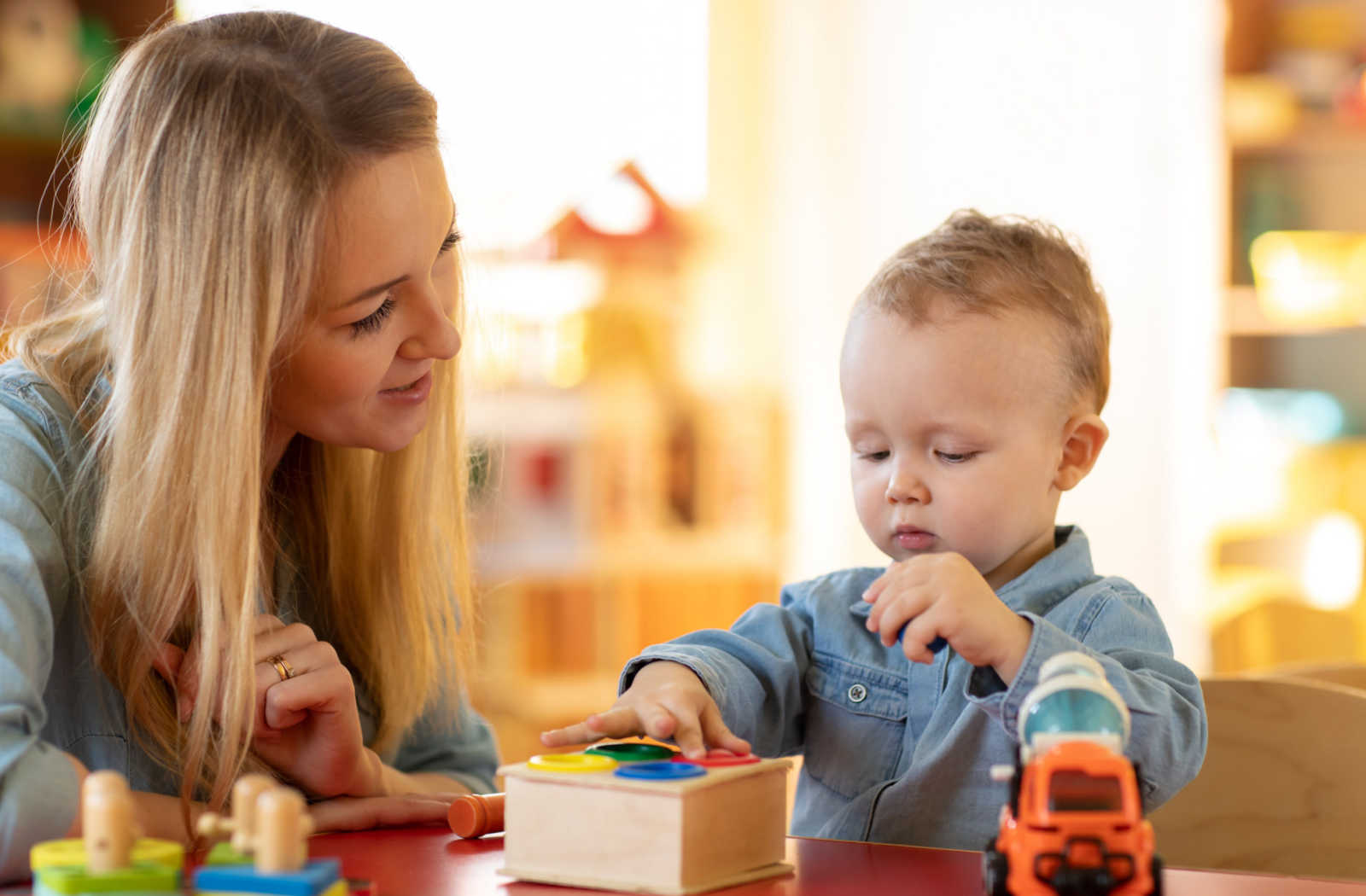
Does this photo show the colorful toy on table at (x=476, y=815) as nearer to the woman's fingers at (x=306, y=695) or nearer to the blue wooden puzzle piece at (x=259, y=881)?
the woman's fingers at (x=306, y=695)

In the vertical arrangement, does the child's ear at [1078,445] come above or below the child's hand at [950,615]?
above

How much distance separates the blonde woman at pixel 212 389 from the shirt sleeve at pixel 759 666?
0.19m

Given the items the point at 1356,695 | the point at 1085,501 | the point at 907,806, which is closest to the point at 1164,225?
the point at 1085,501

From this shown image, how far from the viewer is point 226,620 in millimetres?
876

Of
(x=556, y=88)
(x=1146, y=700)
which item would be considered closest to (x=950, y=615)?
(x=1146, y=700)

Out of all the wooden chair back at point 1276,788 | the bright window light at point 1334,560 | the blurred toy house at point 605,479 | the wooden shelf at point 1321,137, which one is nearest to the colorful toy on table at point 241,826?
the wooden chair back at point 1276,788

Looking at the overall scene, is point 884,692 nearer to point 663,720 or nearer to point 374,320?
point 663,720

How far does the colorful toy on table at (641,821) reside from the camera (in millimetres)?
699

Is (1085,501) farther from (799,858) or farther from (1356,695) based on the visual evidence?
(799,858)

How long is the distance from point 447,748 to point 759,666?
0.34 m

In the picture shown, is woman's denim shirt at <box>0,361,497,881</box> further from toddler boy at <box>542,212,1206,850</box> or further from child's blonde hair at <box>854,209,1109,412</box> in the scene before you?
child's blonde hair at <box>854,209,1109,412</box>

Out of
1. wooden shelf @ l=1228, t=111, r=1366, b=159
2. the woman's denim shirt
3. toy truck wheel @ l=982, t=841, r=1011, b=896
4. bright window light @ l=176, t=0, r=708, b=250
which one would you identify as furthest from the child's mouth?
wooden shelf @ l=1228, t=111, r=1366, b=159

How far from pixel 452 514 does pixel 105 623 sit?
1.12 ft

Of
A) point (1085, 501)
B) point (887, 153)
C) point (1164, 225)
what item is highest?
point (887, 153)
